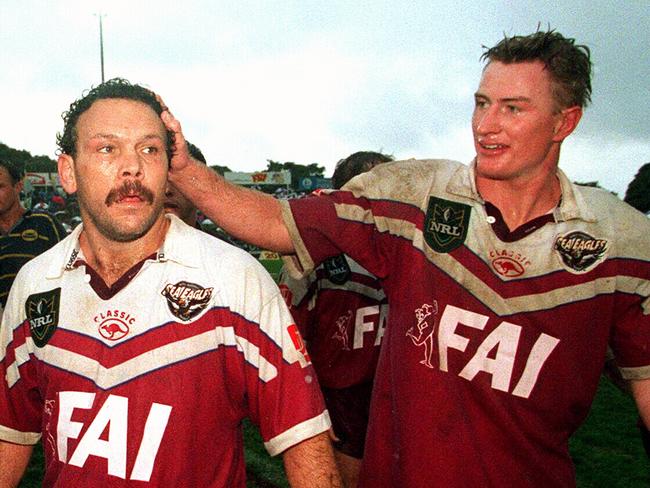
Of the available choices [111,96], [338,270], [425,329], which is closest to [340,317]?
[338,270]

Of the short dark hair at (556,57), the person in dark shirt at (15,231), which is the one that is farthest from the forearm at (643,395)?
the person in dark shirt at (15,231)

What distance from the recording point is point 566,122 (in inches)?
99.3

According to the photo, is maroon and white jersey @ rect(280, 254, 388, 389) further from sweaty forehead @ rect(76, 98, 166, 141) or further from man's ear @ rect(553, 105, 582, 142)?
sweaty forehead @ rect(76, 98, 166, 141)

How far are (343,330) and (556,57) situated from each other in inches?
94.4

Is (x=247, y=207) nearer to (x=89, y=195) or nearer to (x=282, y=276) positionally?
(x=89, y=195)

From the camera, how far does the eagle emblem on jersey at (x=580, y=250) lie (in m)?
2.26

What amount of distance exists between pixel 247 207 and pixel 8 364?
1.04m

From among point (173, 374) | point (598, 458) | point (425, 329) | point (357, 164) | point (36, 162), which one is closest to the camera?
point (173, 374)

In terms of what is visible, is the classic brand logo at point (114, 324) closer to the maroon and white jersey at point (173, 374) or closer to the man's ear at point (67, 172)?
the maroon and white jersey at point (173, 374)

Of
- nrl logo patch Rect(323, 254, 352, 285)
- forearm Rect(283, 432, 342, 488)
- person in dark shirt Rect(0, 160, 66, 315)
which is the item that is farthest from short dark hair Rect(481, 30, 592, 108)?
person in dark shirt Rect(0, 160, 66, 315)

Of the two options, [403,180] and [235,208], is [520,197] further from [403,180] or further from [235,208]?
[235,208]

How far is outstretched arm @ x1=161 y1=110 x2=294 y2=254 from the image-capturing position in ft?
7.64

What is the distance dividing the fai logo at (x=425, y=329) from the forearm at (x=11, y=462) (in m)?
1.51

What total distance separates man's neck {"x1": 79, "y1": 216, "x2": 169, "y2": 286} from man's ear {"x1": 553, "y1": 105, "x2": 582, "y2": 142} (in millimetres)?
1578
